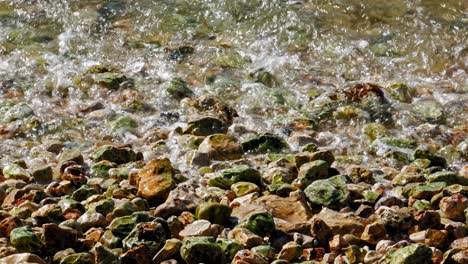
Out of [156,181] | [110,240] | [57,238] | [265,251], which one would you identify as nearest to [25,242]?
[57,238]

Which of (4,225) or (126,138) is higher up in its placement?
(4,225)

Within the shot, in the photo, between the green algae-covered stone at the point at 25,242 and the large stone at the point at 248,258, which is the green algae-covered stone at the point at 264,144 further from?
the green algae-covered stone at the point at 25,242

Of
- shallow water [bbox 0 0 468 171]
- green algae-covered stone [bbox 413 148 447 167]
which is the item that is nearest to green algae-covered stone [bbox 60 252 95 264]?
shallow water [bbox 0 0 468 171]

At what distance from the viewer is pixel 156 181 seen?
6277mm

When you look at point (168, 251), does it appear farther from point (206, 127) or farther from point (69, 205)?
point (206, 127)

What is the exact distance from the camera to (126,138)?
304 inches

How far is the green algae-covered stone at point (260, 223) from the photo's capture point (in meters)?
5.35

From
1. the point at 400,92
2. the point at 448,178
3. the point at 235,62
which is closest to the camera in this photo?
the point at 448,178

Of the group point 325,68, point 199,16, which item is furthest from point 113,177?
point 199,16

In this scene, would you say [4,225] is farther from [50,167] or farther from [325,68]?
[325,68]

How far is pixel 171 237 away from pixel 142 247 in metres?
0.40

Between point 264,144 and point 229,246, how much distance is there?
96.1 inches

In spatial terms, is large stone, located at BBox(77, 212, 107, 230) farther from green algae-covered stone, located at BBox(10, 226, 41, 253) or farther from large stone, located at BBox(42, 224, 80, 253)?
green algae-covered stone, located at BBox(10, 226, 41, 253)

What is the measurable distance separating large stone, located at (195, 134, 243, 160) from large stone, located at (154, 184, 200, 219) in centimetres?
105
